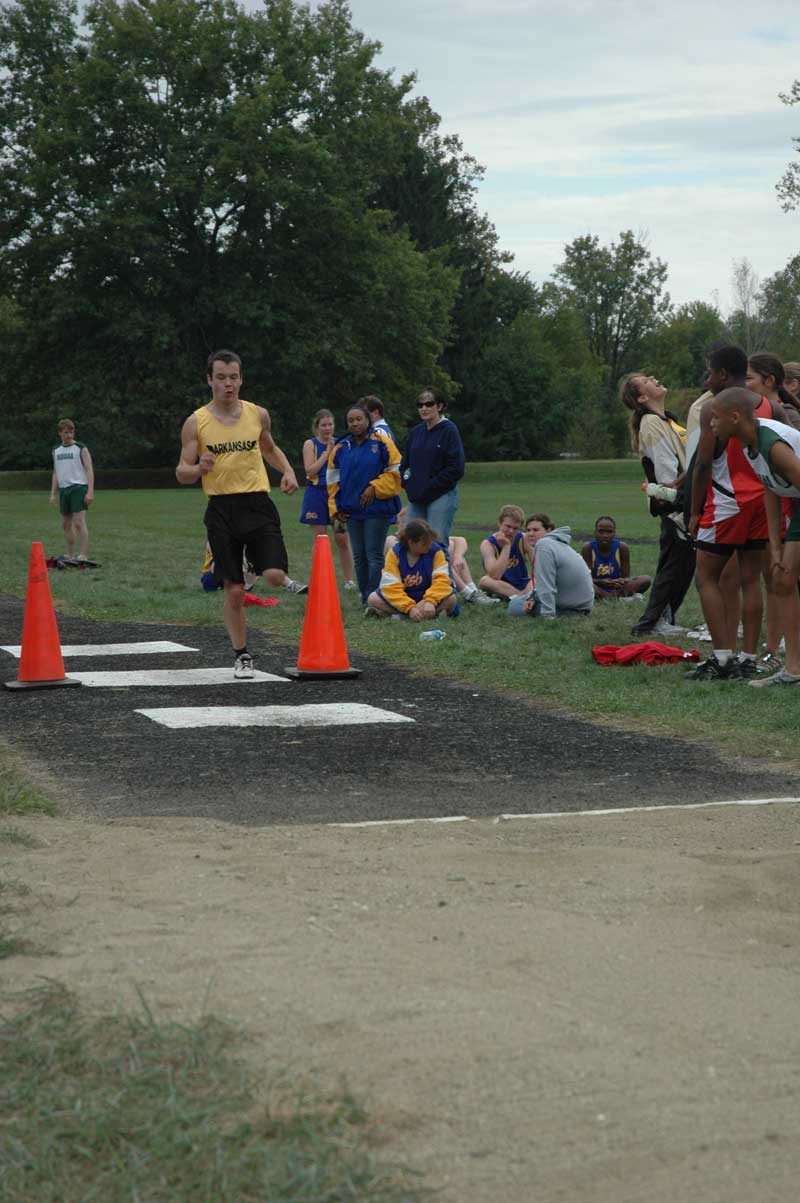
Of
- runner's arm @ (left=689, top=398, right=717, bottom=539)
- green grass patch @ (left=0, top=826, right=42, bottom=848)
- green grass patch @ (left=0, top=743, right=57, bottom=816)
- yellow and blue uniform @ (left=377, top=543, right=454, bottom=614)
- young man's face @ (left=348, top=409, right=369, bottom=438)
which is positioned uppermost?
young man's face @ (left=348, top=409, right=369, bottom=438)

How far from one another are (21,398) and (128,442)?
5.91m

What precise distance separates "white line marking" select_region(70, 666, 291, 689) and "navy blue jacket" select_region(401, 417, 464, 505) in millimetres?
3707

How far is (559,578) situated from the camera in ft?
43.7

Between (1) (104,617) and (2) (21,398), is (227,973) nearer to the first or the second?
(1) (104,617)

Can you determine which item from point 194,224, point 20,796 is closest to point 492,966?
point 20,796

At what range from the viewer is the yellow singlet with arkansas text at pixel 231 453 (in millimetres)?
9672

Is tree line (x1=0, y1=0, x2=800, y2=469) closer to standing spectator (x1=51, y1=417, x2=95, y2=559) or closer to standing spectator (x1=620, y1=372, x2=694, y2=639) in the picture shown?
standing spectator (x1=51, y1=417, x2=95, y2=559)

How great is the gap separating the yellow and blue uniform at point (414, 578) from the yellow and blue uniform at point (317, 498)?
103 inches

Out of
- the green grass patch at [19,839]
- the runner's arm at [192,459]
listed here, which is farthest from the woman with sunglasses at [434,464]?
the green grass patch at [19,839]

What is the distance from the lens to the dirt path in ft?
10.2

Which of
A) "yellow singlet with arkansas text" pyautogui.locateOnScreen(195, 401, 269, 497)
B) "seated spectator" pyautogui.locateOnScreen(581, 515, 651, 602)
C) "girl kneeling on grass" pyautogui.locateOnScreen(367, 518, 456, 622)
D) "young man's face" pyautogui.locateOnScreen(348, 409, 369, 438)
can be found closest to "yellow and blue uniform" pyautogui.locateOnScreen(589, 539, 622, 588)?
"seated spectator" pyautogui.locateOnScreen(581, 515, 651, 602)

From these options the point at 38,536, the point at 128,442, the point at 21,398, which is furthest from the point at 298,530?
the point at 21,398

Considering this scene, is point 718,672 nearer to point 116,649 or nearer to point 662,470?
point 662,470

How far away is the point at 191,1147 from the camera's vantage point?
9.96 ft
